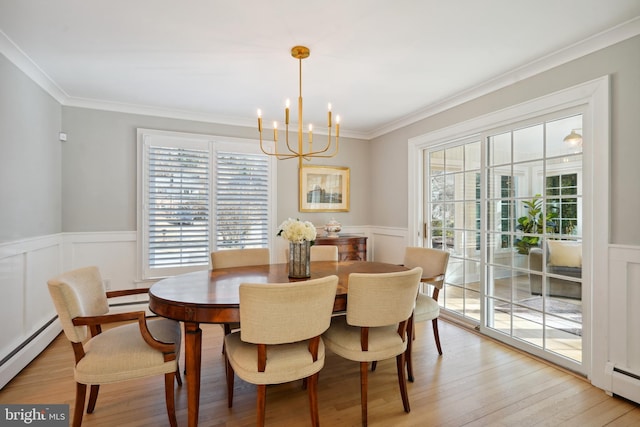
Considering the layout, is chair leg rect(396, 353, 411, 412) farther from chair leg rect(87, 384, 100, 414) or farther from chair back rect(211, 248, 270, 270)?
chair leg rect(87, 384, 100, 414)

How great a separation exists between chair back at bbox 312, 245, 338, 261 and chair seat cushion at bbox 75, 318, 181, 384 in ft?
5.65

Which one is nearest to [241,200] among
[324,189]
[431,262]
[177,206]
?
[177,206]

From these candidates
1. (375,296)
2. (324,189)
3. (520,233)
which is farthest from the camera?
(324,189)

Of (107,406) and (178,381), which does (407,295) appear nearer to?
(178,381)

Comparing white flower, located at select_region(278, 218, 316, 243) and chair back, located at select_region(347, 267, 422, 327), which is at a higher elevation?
white flower, located at select_region(278, 218, 316, 243)

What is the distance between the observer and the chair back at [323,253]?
3299mm

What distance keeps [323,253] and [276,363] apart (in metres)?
1.68

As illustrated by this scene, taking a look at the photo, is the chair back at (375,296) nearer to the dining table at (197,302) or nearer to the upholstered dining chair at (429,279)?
the dining table at (197,302)

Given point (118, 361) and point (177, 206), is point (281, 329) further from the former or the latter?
point (177, 206)

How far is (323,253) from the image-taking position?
332cm

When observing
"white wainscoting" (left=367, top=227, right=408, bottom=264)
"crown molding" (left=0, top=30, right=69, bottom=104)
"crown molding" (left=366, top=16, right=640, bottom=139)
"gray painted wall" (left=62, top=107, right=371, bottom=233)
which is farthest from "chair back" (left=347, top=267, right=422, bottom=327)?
"gray painted wall" (left=62, top=107, right=371, bottom=233)

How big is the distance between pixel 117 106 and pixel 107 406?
3141 millimetres

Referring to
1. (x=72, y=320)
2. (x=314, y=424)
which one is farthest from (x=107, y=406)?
(x=314, y=424)

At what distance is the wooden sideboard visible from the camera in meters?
4.25
